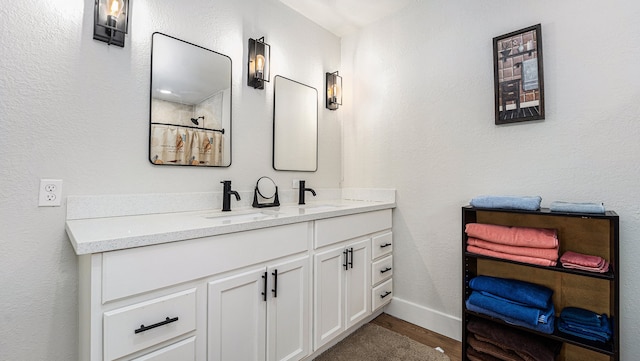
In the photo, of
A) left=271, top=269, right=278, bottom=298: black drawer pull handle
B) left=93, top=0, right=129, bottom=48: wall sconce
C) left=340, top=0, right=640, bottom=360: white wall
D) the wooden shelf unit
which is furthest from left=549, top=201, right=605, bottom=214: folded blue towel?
left=93, top=0, right=129, bottom=48: wall sconce

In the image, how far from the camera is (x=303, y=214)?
1.56 metres

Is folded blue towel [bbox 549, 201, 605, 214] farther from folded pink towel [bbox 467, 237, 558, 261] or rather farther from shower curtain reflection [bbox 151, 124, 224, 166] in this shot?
shower curtain reflection [bbox 151, 124, 224, 166]

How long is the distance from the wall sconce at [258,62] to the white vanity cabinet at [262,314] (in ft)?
4.14

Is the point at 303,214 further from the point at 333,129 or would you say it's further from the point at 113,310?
the point at 333,129

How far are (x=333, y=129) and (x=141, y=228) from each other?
74.1 inches

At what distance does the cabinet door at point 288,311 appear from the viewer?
1.40 m

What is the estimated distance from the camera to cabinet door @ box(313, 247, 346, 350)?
1.64 meters

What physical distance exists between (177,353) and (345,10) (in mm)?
2539

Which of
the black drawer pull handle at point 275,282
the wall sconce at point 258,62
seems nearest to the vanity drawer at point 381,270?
the black drawer pull handle at point 275,282

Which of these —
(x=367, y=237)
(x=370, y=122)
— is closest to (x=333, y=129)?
(x=370, y=122)

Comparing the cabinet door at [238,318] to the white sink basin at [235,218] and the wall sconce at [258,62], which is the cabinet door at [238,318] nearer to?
the white sink basin at [235,218]

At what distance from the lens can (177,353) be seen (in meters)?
1.08

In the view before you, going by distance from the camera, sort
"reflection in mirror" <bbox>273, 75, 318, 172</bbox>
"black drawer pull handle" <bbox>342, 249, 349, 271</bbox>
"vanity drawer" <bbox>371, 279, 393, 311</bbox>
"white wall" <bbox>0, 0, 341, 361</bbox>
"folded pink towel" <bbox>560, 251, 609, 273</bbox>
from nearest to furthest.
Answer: "white wall" <bbox>0, 0, 341, 361</bbox>, "folded pink towel" <bbox>560, 251, 609, 273</bbox>, "black drawer pull handle" <bbox>342, 249, 349, 271</bbox>, "vanity drawer" <bbox>371, 279, 393, 311</bbox>, "reflection in mirror" <bbox>273, 75, 318, 172</bbox>

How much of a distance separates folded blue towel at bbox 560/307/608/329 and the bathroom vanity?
110 cm
